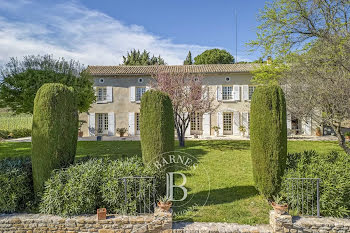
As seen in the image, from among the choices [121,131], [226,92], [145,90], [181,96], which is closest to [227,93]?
[226,92]

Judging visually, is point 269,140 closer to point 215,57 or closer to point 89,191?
point 89,191

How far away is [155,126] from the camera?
190 inches

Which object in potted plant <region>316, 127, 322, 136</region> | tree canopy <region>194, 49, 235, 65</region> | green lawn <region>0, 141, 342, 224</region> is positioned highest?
tree canopy <region>194, 49, 235, 65</region>

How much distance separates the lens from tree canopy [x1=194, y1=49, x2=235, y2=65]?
3028 cm

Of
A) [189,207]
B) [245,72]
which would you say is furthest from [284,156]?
[245,72]

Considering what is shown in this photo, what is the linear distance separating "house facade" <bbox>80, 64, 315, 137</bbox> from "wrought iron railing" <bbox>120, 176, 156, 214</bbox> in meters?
13.4

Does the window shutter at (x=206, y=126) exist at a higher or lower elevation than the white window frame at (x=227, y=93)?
lower

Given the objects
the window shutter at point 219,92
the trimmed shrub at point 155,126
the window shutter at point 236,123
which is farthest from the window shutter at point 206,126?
the trimmed shrub at point 155,126

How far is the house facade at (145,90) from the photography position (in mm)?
17562

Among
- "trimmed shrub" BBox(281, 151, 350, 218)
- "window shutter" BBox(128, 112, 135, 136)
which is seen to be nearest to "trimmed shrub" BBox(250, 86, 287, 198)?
"trimmed shrub" BBox(281, 151, 350, 218)

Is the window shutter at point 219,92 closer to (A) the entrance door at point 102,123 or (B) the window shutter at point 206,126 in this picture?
(B) the window shutter at point 206,126

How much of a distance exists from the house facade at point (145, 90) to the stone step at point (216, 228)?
1391cm

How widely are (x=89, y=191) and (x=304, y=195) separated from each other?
4572 millimetres

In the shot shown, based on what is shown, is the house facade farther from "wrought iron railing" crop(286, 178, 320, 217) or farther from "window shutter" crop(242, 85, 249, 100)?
"wrought iron railing" crop(286, 178, 320, 217)
